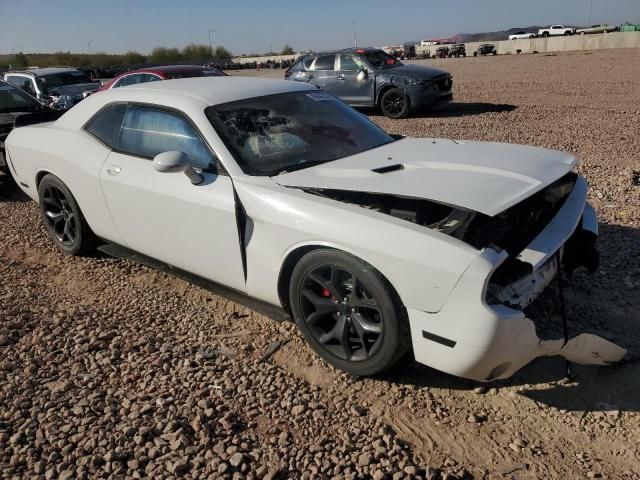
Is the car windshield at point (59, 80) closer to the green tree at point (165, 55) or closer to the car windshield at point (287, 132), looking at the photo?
the car windshield at point (287, 132)

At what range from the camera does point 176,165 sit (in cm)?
318

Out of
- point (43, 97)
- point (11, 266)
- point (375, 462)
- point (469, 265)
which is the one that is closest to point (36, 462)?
point (375, 462)

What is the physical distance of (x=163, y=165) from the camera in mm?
3172

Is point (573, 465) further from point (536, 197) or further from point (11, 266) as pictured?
point (11, 266)

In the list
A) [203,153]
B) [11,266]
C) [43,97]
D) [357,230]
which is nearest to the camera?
[357,230]

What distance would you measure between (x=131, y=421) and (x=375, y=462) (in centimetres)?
125

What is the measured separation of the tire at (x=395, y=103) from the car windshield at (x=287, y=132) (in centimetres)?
804

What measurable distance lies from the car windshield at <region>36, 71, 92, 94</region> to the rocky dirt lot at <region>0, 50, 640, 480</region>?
11.1 metres

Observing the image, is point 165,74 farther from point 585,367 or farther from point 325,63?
point 585,367

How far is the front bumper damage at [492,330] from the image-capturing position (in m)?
2.33

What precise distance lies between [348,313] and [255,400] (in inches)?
26.9

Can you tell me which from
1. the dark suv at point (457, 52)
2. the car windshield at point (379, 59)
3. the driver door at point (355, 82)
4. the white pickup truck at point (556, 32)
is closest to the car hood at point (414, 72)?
the car windshield at point (379, 59)

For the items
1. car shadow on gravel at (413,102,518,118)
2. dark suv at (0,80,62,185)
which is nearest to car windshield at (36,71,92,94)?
dark suv at (0,80,62,185)

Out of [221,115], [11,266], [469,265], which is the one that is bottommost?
[11,266]
